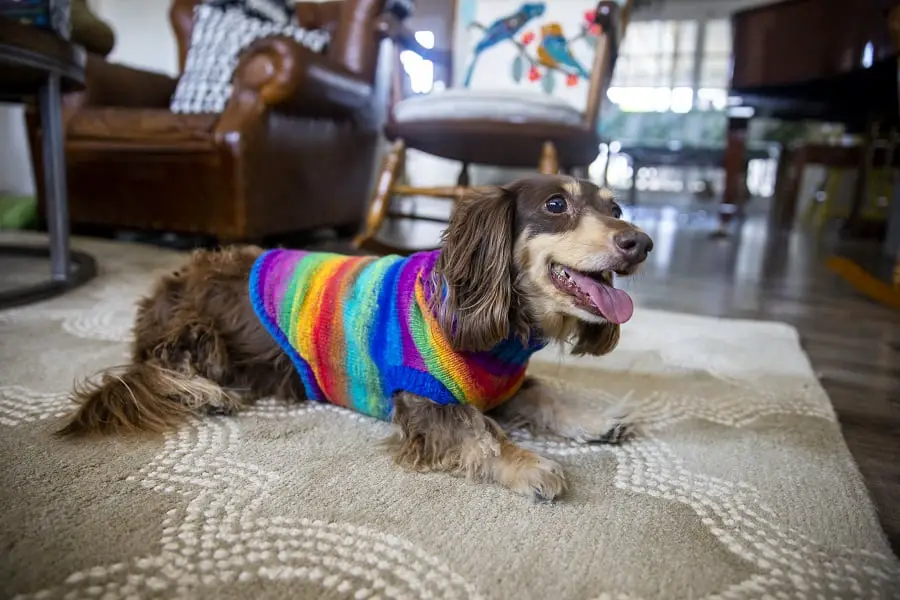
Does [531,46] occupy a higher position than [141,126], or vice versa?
[531,46]

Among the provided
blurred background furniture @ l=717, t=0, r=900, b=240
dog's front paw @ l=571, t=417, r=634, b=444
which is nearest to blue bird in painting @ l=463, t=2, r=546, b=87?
blurred background furniture @ l=717, t=0, r=900, b=240

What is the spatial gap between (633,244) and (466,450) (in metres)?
0.41

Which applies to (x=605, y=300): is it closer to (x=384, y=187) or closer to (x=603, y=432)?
(x=603, y=432)

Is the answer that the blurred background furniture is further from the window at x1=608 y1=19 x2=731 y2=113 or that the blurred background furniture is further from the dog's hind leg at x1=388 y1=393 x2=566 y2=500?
the window at x1=608 y1=19 x2=731 y2=113

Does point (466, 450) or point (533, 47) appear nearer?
point (466, 450)

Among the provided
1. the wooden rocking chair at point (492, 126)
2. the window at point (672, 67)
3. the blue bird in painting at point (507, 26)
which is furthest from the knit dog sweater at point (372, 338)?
the window at point (672, 67)

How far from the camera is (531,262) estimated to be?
1.02 meters

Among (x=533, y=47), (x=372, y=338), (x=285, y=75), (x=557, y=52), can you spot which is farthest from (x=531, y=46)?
(x=372, y=338)

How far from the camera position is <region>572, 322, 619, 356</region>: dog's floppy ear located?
3.63 ft

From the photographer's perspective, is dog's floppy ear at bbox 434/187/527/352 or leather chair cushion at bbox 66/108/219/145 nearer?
dog's floppy ear at bbox 434/187/527/352

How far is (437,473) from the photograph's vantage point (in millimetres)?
948

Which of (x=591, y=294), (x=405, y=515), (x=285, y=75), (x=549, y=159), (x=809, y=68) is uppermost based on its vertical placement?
(x=809, y=68)

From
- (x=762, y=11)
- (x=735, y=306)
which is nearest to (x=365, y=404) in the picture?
(x=735, y=306)

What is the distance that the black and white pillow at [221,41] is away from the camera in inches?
117
